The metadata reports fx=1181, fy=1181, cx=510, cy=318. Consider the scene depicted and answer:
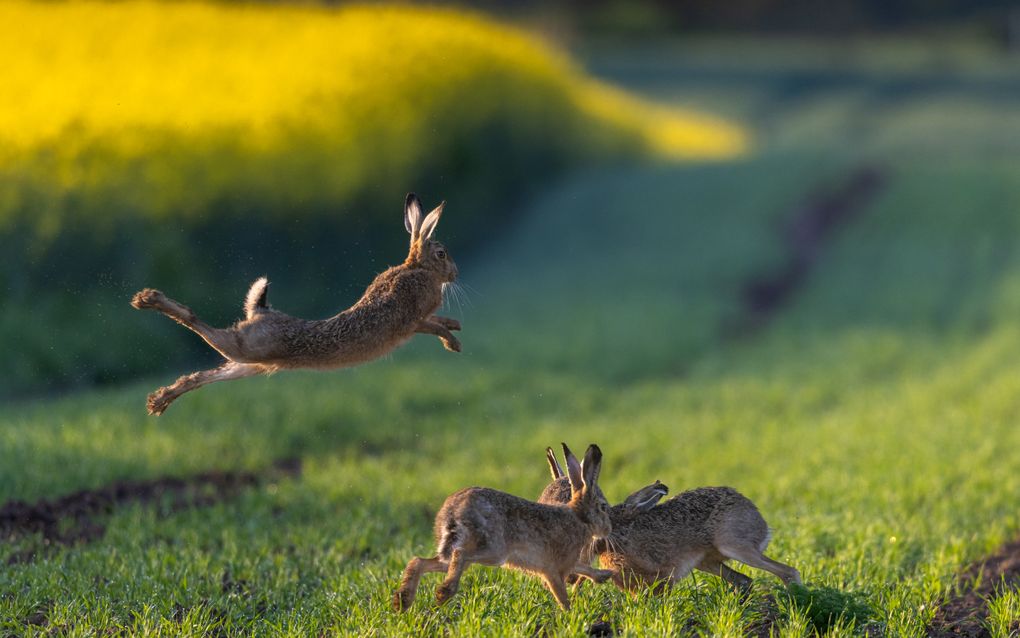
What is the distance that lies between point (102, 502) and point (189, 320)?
473cm

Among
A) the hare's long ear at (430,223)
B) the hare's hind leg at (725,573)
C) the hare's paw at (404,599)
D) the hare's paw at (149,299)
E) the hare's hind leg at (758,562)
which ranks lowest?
the hare's hind leg at (725,573)

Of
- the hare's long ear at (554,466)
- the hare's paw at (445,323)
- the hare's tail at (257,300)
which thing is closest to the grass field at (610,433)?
the hare's long ear at (554,466)

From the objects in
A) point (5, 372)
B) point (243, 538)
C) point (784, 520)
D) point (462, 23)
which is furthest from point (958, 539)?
point (462, 23)

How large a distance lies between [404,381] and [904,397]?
22.1 ft

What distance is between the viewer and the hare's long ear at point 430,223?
6.06 meters

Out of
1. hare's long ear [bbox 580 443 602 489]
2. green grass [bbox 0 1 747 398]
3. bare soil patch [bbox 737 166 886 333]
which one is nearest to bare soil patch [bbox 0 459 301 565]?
green grass [bbox 0 1 747 398]

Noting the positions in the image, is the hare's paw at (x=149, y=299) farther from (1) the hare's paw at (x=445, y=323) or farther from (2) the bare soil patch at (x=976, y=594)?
(2) the bare soil patch at (x=976, y=594)

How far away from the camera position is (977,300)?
23.0 meters

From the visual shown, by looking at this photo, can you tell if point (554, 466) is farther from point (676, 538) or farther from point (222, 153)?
point (222, 153)

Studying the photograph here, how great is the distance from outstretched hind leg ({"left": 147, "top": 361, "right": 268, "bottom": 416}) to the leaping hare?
3.96ft

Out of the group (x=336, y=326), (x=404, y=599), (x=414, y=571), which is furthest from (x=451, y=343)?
(x=404, y=599)

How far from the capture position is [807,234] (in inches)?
1118

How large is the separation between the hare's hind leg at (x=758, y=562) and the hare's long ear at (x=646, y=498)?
447 mm

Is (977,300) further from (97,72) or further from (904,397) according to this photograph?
(97,72)
